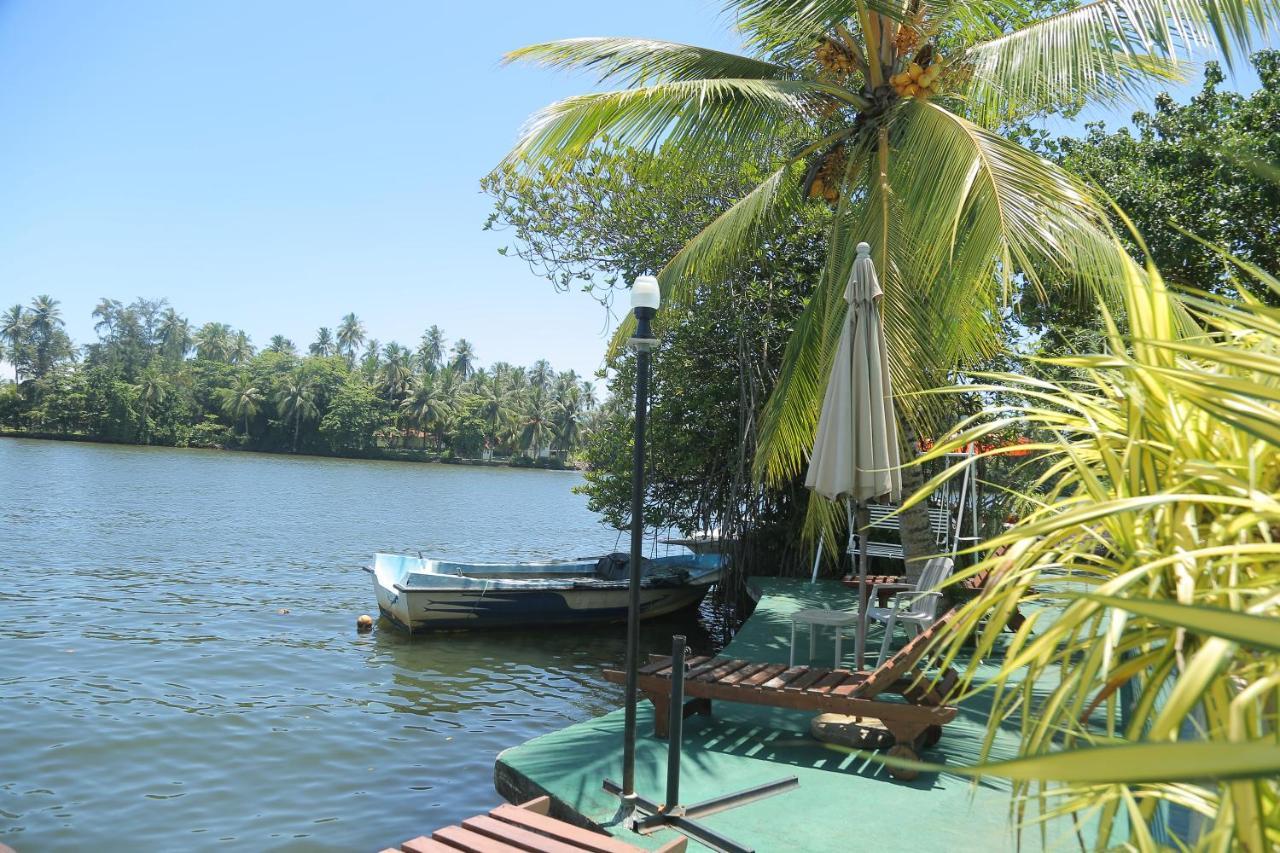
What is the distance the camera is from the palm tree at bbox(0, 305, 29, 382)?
81000mm

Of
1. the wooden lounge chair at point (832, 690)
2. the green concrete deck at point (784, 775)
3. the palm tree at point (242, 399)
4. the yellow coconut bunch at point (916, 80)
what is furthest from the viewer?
the palm tree at point (242, 399)

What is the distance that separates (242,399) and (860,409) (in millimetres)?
78911

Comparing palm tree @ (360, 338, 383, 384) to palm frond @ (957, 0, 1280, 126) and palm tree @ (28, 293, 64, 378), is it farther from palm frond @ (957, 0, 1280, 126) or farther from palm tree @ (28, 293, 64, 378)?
palm frond @ (957, 0, 1280, 126)

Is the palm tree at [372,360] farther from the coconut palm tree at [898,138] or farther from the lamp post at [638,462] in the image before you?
the lamp post at [638,462]

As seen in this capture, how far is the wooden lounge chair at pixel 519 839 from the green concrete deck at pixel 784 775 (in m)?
0.52

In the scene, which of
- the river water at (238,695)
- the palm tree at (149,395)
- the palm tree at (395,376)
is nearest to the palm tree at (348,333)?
the palm tree at (395,376)

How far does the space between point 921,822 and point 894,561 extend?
413 inches

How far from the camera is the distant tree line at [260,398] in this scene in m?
71.7

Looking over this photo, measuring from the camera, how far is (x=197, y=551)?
2184 centimetres

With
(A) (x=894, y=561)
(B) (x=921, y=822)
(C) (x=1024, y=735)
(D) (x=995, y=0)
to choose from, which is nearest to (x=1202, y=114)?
(D) (x=995, y=0)

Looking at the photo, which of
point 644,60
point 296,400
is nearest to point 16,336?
point 296,400

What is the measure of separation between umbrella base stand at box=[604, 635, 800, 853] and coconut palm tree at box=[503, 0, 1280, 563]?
3490 mm

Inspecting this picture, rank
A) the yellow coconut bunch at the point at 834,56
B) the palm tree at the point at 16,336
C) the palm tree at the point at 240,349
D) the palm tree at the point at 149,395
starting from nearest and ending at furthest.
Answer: the yellow coconut bunch at the point at 834,56 < the palm tree at the point at 149,395 < the palm tree at the point at 16,336 < the palm tree at the point at 240,349

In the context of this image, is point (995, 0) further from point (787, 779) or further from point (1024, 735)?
point (1024, 735)
